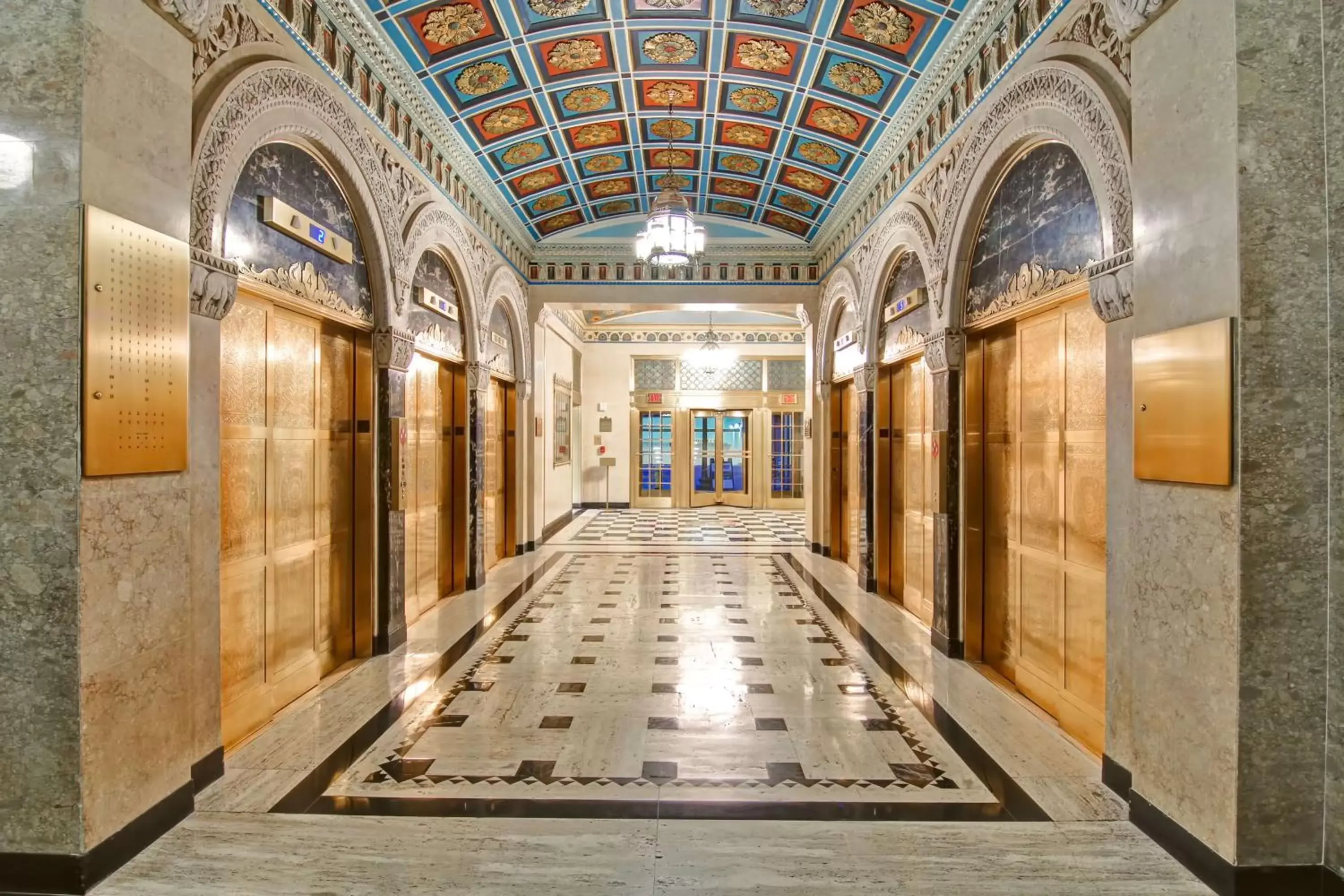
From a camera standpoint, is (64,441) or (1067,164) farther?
(1067,164)

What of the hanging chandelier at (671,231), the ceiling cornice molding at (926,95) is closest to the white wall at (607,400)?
the ceiling cornice molding at (926,95)

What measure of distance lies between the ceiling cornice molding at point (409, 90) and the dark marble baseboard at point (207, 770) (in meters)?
3.67

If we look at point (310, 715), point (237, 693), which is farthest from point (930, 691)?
point (237, 693)

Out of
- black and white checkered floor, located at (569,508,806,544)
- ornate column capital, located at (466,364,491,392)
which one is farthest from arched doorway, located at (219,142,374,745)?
black and white checkered floor, located at (569,508,806,544)

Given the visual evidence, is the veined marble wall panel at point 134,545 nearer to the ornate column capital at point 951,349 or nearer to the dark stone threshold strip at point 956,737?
the dark stone threshold strip at point 956,737

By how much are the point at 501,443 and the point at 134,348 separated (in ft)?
20.3

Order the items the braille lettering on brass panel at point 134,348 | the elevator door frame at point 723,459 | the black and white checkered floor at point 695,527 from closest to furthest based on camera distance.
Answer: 1. the braille lettering on brass panel at point 134,348
2. the black and white checkered floor at point 695,527
3. the elevator door frame at point 723,459

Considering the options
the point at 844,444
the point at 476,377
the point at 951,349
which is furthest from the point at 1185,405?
the point at 844,444

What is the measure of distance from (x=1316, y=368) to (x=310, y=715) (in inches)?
188

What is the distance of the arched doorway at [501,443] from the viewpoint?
784 cm

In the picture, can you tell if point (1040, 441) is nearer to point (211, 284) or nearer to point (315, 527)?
point (211, 284)

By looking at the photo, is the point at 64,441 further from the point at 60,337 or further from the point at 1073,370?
the point at 1073,370

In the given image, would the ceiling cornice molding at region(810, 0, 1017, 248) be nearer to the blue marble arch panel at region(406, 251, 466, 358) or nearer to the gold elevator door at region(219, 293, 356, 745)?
the blue marble arch panel at region(406, 251, 466, 358)

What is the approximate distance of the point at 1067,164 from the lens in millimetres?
3559
